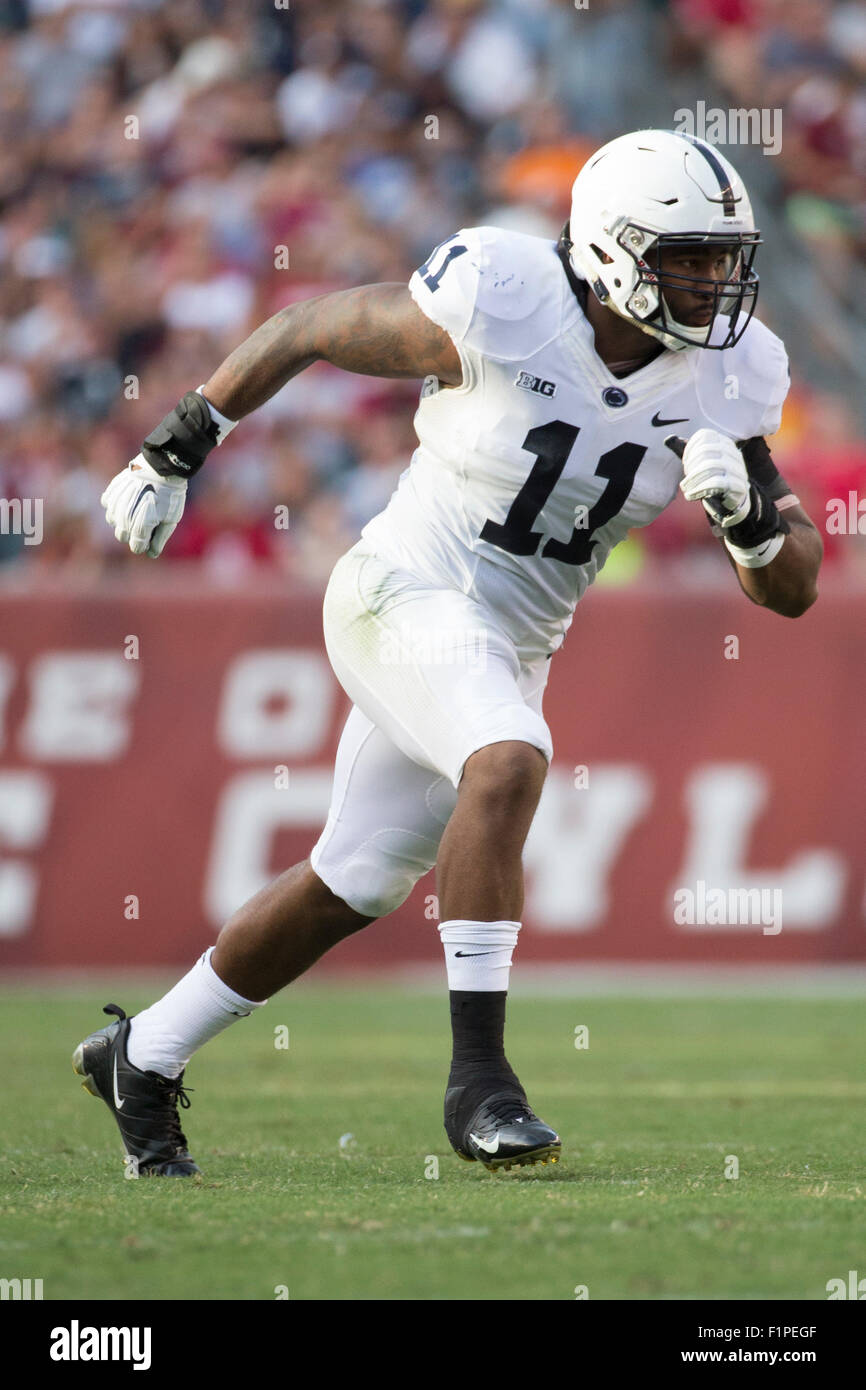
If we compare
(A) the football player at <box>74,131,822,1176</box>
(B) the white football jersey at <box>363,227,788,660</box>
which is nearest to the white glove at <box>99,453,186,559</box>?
(A) the football player at <box>74,131,822,1176</box>

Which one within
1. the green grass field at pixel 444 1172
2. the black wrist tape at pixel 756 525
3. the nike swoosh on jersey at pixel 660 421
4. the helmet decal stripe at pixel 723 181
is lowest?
the green grass field at pixel 444 1172

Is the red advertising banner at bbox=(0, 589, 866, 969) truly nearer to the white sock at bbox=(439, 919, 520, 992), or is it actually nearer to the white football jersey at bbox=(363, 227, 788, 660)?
the white football jersey at bbox=(363, 227, 788, 660)

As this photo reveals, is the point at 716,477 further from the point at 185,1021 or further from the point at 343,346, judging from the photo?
the point at 185,1021

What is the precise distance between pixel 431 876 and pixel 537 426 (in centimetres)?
445

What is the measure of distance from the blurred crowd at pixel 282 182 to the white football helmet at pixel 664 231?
5.13 meters

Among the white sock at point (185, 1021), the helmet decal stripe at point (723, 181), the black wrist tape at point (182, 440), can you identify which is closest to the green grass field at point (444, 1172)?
the white sock at point (185, 1021)

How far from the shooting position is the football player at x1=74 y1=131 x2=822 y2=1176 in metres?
3.67

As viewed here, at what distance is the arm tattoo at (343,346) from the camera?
150 inches

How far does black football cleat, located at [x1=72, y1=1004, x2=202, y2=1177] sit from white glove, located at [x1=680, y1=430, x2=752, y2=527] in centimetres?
151

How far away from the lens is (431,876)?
8.05 meters

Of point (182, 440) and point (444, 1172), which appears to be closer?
point (444, 1172)

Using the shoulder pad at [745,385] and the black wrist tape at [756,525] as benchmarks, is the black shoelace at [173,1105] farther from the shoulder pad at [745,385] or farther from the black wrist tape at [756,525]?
the shoulder pad at [745,385]

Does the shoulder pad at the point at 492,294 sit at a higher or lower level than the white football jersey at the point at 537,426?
higher

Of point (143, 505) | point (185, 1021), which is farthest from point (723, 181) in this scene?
point (185, 1021)
